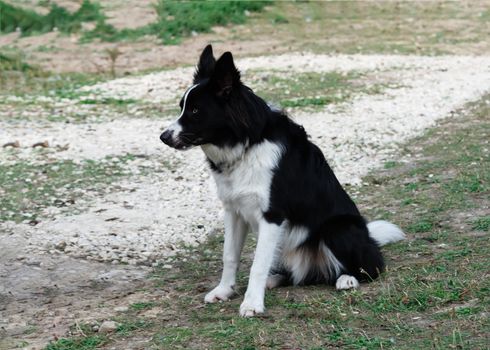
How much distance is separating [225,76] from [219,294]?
148 cm

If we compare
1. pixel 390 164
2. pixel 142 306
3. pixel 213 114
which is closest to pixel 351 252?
pixel 213 114

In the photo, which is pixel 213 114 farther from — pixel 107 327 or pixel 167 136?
pixel 107 327

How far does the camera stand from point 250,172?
17.9 ft

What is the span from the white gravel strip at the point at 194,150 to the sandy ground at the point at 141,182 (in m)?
0.01

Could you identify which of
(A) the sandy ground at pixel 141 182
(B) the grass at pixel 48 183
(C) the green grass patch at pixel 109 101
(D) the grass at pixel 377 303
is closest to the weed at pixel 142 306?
(D) the grass at pixel 377 303

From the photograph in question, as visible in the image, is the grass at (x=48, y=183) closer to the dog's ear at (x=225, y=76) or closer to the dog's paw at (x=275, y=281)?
the dog's paw at (x=275, y=281)

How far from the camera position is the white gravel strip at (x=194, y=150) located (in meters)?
7.36

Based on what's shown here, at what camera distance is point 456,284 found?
17.6 ft

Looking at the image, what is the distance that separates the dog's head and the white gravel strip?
1794 millimetres

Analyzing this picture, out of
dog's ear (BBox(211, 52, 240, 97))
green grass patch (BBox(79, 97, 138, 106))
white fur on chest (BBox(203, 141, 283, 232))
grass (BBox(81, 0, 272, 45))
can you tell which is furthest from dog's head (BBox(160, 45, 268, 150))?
grass (BBox(81, 0, 272, 45))

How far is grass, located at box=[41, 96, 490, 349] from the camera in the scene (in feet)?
15.7

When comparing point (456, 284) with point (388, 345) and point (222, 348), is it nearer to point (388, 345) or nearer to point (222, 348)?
point (388, 345)

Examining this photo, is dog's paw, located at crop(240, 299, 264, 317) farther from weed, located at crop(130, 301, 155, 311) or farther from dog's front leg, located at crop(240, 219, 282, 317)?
weed, located at crop(130, 301, 155, 311)

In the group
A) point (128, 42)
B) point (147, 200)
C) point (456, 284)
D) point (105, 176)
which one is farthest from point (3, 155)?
point (128, 42)
